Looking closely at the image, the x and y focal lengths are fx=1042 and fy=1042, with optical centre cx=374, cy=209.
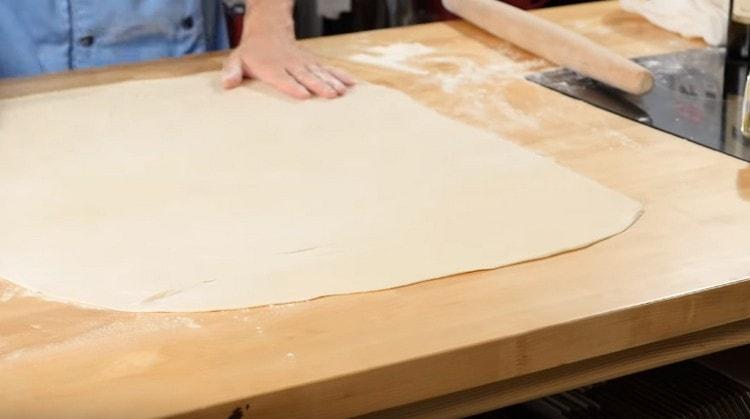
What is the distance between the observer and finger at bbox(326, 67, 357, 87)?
4.01 ft

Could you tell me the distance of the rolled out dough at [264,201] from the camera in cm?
77

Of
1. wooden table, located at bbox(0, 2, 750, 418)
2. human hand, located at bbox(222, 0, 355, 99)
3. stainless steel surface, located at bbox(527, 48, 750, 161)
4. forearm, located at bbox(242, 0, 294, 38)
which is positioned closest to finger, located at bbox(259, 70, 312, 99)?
human hand, located at bbox(222, 0, 355, 99)

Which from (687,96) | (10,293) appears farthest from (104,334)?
(687,96)

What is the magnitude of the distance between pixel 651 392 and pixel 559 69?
433 mm

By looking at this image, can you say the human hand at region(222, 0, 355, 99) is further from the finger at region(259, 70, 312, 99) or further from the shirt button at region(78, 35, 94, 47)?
the shirt button at region(78, 35, 94, 47)

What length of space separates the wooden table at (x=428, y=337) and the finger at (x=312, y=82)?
0.41m

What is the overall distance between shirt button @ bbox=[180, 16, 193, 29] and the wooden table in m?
0.80

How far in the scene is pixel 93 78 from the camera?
1.29 m

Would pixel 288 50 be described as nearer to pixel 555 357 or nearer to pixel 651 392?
pixel 651 392

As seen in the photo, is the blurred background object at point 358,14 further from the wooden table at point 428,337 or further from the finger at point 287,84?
the wooden table at point 428,337

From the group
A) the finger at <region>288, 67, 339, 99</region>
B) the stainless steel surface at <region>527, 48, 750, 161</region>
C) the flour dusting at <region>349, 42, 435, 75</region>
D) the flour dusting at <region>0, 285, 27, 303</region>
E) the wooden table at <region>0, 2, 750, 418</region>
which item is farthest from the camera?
the flour dusting at <region>349, 42, 435, 75</region>

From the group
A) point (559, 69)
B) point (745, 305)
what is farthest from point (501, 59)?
point (745, 305)

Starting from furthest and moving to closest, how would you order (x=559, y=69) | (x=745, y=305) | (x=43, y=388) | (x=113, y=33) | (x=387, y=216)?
(x=113, y=33) → (x=559, y=69) → (x=387, y=216) → (x=745, y=305) → (x=43, y=388)

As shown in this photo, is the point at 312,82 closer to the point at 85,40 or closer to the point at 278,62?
the point at 278,62
